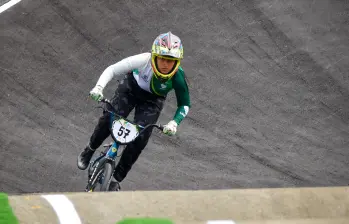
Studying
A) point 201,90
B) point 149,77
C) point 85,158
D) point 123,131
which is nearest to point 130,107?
point 149,77

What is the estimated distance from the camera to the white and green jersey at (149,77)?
7961mm

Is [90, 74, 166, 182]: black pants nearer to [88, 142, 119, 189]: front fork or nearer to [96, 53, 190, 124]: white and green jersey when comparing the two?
[96, 53, 190, 124]: white and green jersey

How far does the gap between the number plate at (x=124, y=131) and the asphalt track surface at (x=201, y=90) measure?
1640 mm

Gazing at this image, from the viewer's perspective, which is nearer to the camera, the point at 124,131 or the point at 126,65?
the point at 124,131

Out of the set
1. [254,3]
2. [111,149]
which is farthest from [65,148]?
[254,3]

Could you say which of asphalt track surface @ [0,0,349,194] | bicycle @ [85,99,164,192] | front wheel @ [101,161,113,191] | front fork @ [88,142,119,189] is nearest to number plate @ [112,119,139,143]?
bicycle @ [85,99,164,192]

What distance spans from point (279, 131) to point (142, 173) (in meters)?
3.01

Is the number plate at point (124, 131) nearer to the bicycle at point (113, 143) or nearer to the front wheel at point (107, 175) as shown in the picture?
the bicycle at point (113, 143)

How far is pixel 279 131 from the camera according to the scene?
465 inches

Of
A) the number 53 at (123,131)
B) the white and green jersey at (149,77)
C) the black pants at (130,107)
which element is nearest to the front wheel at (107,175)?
the black pants at (130,107)

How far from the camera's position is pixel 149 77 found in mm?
8094

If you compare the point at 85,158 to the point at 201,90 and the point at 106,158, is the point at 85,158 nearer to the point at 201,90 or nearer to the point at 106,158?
the point at 106,158

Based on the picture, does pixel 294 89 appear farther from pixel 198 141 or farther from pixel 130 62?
pixel 130 62

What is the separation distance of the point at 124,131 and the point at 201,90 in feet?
15.2
